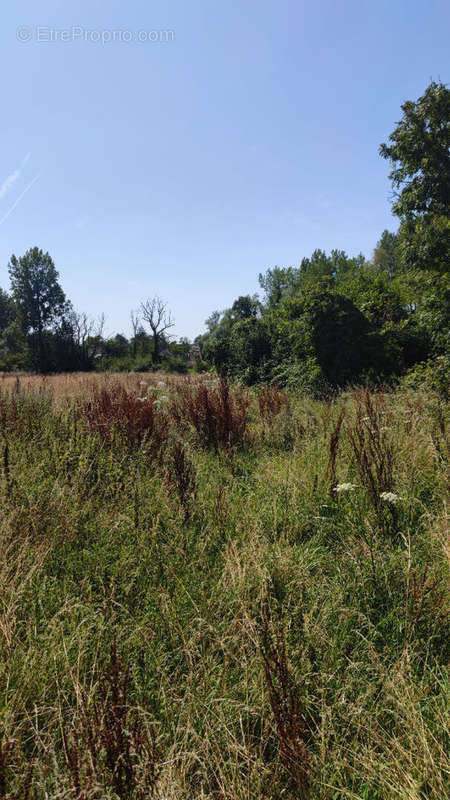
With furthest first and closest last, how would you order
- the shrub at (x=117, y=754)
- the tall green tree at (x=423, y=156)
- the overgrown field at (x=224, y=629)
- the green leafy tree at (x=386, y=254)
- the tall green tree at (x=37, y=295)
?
the green leafy tree at (x=386, y=254)
the tall green tree at (x=37, y=295)
the tall green tree at (x=423, y=156)
the overgrown field at (x=224, y=629)
the shrub at (x=117, y=754)

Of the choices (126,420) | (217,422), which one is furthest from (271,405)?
(126,420)

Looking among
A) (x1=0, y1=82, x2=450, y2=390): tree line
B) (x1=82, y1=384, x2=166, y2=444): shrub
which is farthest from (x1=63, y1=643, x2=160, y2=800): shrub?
(x1=0, y1=82, x2=450, y2=390): tree line

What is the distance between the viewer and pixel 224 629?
6.72 ft

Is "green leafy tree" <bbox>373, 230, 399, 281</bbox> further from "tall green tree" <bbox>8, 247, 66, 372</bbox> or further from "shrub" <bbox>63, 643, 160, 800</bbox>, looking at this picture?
"shrub" <bbox>63, 643, 160, 800</bbox>

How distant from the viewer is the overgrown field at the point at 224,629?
134 cm

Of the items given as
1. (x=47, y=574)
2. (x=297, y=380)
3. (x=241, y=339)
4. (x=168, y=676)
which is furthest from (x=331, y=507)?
(x=241, y=339)

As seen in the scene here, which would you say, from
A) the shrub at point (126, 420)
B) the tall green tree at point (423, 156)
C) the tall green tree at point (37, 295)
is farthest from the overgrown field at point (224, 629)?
the tall green tree at point (37, 295)

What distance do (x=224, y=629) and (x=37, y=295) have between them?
4071cm

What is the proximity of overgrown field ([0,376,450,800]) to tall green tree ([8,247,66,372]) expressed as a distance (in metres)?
36.3

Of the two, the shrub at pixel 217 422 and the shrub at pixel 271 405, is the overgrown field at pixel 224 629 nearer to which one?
the shrub at pixel 217 422

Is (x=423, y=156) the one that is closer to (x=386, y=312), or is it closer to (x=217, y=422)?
(x=386, y=312)

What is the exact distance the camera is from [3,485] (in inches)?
133

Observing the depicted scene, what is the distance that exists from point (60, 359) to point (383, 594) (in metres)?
38.8

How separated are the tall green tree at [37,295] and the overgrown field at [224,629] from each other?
3633 cm
